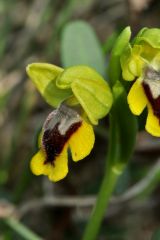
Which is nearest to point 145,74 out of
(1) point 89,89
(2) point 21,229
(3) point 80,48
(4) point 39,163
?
(1) point 89,89

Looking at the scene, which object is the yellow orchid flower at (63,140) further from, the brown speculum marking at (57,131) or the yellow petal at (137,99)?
the yellow petal at (137,99)

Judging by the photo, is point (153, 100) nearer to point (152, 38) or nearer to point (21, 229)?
point (152, 38)

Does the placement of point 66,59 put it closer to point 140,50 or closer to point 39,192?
point 140,50

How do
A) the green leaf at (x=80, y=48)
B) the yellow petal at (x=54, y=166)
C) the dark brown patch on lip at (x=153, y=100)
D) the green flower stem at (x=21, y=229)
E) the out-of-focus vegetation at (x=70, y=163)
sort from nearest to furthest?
the dark brown patch on lip at (x=153, y=100) → the yellow petal at (x=54, y=166) → the green flower stem at (x=21, y=229) → the green leaf at (x=80, y=48) → the out-of-focus vegetation at (x=70, y=163)

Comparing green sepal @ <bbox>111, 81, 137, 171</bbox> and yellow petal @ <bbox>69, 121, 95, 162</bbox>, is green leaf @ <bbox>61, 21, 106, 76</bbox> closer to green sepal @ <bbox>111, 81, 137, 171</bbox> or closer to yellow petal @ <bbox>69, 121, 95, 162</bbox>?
green sepal @ <bbox>111, 81, 137, 171</bbox>

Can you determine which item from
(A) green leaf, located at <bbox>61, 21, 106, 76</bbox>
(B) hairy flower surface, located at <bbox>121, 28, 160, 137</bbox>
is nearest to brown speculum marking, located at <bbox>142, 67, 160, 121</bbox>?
(B) hairy flower surface, located at <bbox>121, 28, 160, 137</bbox>

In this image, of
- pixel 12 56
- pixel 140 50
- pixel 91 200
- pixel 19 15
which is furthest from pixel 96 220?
pixel 19 15

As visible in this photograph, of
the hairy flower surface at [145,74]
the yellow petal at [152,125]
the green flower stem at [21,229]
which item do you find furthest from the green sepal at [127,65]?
the green flower stem at [21,229]
